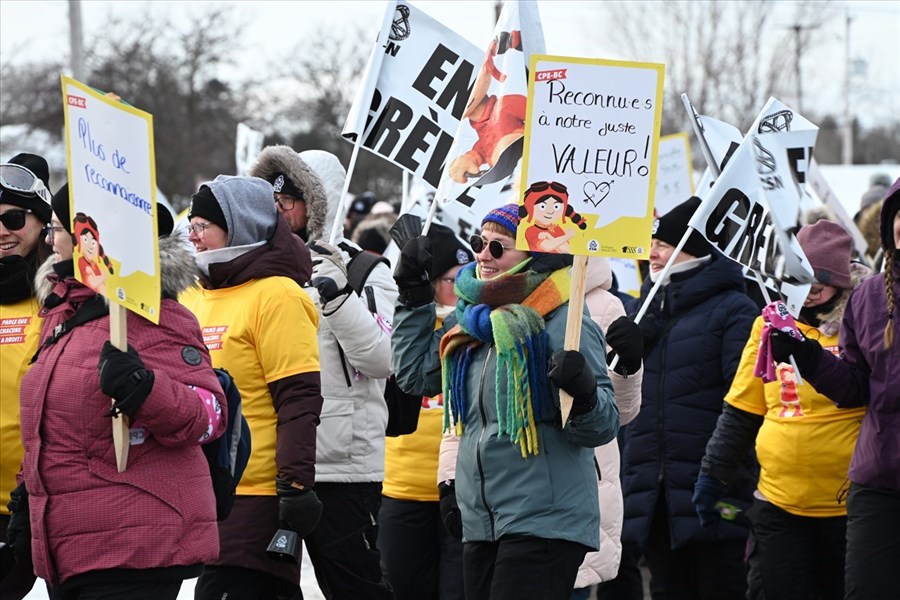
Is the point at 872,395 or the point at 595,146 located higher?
the point at 595,146

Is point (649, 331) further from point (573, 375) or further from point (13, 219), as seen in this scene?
point (13, 219)

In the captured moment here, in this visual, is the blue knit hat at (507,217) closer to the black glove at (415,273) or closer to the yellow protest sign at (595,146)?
the yellow protest sign at (595,146)

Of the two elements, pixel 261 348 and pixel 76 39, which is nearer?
pixel 261 348

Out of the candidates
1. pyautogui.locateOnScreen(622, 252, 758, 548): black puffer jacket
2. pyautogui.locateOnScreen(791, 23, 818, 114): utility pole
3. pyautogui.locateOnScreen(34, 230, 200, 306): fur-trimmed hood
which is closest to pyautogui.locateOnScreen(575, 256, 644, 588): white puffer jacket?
pyautogui.locateOnScreen(622, 252, 758, 548): black puffer jacket

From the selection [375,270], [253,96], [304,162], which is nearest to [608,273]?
[375,270]

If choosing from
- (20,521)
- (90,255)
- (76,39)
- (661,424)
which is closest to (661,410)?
(661,424)

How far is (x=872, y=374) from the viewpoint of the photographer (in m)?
5.27

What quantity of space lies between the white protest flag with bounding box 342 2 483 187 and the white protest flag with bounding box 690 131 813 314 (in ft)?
3.99

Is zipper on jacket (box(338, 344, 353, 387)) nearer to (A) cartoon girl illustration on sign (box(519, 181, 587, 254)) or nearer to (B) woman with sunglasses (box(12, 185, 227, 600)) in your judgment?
(A) cartoon girl illustration on sign (box(519, 181, 587, 254))

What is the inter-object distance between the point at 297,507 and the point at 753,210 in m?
2.29

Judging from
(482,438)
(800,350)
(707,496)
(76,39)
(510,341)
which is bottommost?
(707,496)

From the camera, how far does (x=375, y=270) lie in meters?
6.21

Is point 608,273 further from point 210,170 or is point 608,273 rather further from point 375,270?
point 210,170

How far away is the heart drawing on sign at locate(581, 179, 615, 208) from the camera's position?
4.76m
